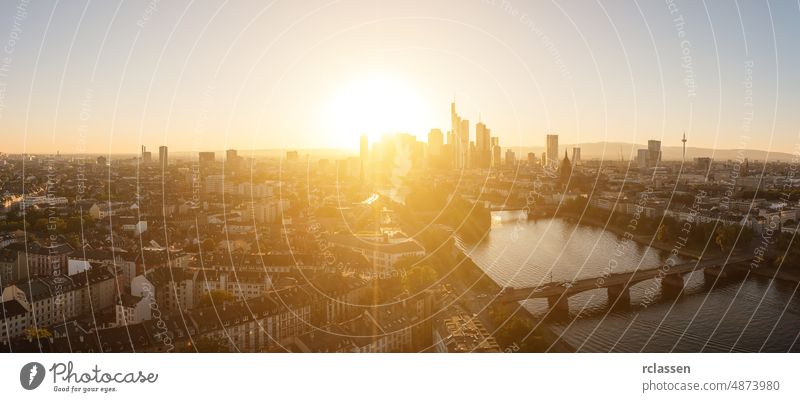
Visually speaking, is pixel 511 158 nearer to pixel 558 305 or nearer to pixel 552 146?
pixel 552 146

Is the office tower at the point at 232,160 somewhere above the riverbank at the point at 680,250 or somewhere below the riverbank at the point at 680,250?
above

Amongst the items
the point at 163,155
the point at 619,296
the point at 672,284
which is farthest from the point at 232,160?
the point at 672,284

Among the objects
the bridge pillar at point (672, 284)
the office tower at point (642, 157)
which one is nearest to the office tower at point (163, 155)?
the bridge pillar at point (672, 284)

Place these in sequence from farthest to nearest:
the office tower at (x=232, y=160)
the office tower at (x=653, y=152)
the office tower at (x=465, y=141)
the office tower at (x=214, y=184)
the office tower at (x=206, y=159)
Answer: the office tower at (x=653, y=152), the office tower at (x=206, y=159), the office tower at (x=214, y=184), the office tower at (x=232, y=160), the office tower at (x=465, y=141)

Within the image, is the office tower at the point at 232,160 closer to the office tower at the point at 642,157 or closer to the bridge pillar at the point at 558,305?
the bridge pillar at the point at 558,305

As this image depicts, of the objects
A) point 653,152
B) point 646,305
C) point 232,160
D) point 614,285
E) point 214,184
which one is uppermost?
point 653,152

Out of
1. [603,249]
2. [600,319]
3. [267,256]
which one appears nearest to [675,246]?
[603,249]
